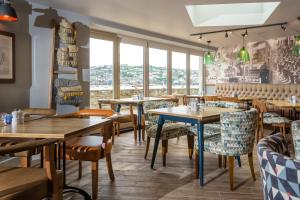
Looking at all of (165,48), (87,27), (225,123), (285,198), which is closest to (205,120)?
(225,123)

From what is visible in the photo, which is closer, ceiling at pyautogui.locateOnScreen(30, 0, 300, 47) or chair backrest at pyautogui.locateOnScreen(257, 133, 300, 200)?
chair backrest at pyautogui.locateOnScreen(257, 133, 300, 200)

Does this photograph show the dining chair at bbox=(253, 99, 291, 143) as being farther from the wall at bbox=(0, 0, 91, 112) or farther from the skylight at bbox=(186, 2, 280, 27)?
the wall at bbox=(0, 0, 91, 112)

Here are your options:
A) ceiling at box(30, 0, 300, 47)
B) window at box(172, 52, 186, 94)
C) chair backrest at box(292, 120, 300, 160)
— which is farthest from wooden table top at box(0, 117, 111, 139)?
window at box(172, 52, 186, 94)

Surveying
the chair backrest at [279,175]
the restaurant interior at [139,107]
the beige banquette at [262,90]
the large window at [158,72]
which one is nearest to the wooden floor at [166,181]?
the restaurant interior at [139,107]

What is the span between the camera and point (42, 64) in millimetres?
4324

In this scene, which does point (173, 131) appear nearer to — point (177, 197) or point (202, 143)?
point (202, 143)

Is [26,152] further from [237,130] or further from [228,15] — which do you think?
[228,15]

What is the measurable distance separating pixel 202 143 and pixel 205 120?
0.83ft

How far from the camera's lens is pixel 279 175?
0.94 m

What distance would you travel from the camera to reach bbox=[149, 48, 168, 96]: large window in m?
7.70

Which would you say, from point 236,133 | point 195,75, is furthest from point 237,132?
point 195,75

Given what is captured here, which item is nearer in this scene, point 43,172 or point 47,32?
point 43,172

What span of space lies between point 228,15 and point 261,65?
104 inches

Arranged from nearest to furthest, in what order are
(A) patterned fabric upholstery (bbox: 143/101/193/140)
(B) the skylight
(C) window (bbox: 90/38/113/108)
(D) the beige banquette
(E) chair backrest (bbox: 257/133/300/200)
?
(E) chair backrest (bbox: 257/133/300/200) → (A) patterned fabric upholstery (bbox: 143/101/193/140) → (B) the skylight → (C) window (bbox: 90/38/113/108) → (D) the beige banquette
